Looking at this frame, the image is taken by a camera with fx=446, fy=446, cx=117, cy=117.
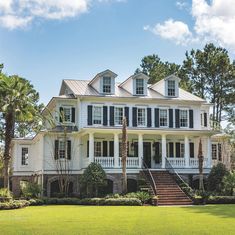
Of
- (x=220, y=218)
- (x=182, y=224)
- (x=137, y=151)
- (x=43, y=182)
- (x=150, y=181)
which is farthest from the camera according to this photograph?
(x=137, y=151)

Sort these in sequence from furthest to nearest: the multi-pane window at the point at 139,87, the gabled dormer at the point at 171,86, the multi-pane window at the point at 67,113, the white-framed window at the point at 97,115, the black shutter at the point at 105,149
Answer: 1. the gabled dormer at the point at 171,86
2. the multi-pane window at the point at 139,87
3. the multi-pane window at the point at 67,113
4. the black shutter at the point at 105,149
5. the white-framed window at the point at 97,115

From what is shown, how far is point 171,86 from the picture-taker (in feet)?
131

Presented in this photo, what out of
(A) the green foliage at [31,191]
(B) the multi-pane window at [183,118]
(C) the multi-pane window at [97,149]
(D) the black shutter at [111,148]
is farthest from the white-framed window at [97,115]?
(B) the multi-pane window at [183,118]

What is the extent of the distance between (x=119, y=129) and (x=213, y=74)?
24598 millimetres

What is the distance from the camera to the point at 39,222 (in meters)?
19.3

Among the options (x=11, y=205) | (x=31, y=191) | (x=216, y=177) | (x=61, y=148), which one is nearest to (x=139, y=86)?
(x=61, y=148)

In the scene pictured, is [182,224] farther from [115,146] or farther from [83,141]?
[83,141]

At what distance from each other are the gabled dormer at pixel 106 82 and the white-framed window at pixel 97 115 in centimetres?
141

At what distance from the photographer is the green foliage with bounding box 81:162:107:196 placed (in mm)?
32719

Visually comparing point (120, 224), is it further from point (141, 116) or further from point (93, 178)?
point (141, 116)

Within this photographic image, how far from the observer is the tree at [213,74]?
5488 centimetres

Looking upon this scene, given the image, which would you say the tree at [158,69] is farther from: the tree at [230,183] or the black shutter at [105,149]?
the tree at [230,183]

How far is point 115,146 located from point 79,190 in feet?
14.9

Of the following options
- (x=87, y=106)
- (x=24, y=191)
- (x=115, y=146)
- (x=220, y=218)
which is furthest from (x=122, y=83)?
(x=220, y=218)
